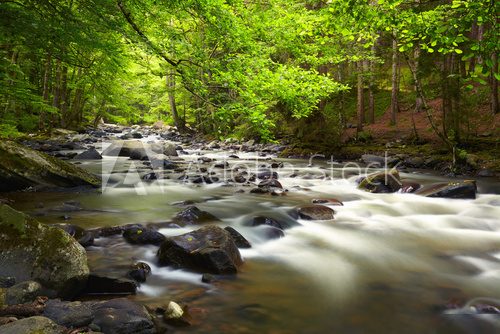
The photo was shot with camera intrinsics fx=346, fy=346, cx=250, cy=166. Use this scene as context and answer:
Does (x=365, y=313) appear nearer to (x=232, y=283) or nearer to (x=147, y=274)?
(x=232, y=283)

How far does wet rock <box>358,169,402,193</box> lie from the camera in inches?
379

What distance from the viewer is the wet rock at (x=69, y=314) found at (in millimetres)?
2551

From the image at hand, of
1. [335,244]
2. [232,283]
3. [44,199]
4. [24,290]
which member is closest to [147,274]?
[232,283]

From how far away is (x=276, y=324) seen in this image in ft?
10.3

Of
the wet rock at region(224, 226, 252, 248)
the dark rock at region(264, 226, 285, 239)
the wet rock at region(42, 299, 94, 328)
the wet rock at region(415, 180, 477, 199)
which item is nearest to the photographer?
the wet rock at region(42, 299, 94, 328)

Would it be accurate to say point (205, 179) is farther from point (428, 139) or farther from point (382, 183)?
point (428, 139)

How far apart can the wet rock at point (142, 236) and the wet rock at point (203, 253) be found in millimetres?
435

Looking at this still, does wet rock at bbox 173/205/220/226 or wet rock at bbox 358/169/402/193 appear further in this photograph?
wet rock at bbox 358/169/402/193

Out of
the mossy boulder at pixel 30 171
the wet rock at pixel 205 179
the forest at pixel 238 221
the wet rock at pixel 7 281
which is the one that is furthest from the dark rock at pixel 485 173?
the wet rock at pixel 7 281

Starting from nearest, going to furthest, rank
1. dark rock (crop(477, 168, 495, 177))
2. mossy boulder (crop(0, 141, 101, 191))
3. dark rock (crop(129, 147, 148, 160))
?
mossy boulder (crop(0, 141, 101, 191))
dark rock (crop(477, 168, 495, 177))
dark rock (crop(129, 147, 148, 160))

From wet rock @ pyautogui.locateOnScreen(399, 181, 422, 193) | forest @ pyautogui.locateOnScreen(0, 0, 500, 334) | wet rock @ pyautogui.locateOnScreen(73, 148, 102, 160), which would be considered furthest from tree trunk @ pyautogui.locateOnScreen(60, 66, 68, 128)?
wet rock @ pyautogui.locateOnScreen(399, 181, 422, 193)

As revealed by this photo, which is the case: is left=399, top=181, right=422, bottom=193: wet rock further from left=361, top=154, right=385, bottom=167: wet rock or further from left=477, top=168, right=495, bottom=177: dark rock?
left=361, top=154, right=385, bottom=167: wet rock

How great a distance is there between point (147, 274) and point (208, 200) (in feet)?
13.8

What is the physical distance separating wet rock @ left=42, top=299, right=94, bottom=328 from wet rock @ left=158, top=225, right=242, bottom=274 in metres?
1.53
